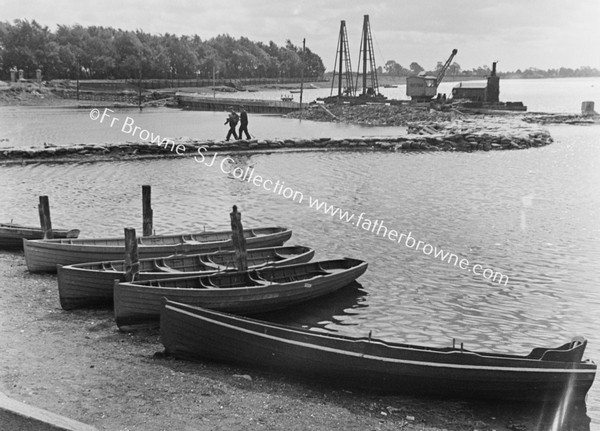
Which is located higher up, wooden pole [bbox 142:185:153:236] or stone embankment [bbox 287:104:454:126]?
stone embankment [bbox 287:104:454:126]

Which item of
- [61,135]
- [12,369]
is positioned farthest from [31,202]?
[61,135]

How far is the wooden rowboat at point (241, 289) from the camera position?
14742mm

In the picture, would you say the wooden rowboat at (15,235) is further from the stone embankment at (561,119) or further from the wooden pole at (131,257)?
the stone embankment at (561,119)

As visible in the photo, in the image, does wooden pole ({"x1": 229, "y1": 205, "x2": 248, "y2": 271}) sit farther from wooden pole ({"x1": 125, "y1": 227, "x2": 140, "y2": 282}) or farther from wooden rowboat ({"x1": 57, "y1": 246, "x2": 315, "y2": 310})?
wooden pole ({"x1": 125, "y1": 227, "x2": 140, "y2": 282})

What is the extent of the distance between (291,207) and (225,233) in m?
10.4

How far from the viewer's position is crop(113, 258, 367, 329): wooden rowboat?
48.4 ft

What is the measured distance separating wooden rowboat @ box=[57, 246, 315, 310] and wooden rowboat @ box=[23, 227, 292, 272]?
4.26ft

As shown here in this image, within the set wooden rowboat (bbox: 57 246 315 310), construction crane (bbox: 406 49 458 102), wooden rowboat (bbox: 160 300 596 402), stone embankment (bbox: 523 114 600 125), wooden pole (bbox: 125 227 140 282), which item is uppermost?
construction crane (bbox: 406 49 458 102)

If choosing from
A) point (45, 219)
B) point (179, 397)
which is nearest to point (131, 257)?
point (179, 397)

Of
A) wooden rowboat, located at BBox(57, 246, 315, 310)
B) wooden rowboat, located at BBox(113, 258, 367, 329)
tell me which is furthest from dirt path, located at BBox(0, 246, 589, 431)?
wooden rowboat, located at BBox(57, 246, 315, 310)

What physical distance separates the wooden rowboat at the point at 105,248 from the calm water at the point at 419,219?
4447 millimetres

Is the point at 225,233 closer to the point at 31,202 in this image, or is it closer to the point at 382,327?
the point at 382,327

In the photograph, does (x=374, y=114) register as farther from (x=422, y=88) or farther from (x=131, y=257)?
(x=131, y=257)

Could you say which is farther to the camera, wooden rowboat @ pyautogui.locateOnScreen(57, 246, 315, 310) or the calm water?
the calm water
